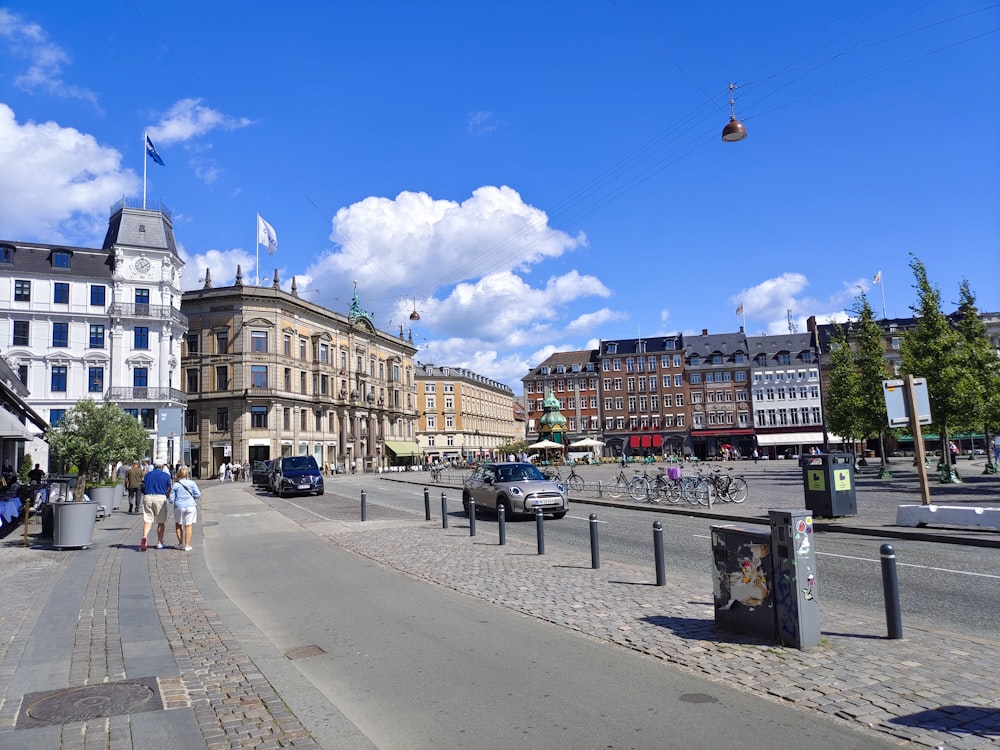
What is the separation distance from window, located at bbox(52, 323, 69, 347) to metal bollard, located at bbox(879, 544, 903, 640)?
5974 centimetres

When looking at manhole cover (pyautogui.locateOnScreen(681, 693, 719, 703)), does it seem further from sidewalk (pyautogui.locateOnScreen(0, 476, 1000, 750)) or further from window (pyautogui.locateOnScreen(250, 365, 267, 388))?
window (pyautogui.locateOnScreen(250, 365, 267, 388))

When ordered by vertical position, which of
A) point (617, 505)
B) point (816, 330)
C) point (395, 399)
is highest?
point (816, 330)

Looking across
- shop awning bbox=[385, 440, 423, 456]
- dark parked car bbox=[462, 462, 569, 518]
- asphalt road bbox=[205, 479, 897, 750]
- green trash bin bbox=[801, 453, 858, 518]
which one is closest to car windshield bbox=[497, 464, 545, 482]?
dark parked car bbox=[462, 462, 569, 518]

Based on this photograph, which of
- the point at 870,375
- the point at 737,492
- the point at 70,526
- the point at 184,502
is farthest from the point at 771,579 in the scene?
the point at 870,375

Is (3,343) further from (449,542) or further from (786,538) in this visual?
(786,538)

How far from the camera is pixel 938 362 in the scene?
28031 mm

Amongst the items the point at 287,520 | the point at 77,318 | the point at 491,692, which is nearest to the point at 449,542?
the point at 287,520

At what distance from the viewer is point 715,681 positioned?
219 inches

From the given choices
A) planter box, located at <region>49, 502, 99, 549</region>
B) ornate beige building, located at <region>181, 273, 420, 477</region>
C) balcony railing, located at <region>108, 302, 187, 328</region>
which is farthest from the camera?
ornate beige building, located at <region>181, 273, 420, 477</region>

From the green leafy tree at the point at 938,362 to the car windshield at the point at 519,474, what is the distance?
53.1 feet

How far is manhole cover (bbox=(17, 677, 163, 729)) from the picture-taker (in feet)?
16.3

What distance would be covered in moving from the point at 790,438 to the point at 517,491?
77888mm

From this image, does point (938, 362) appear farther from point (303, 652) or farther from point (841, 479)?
point (303, 652)

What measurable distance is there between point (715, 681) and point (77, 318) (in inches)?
2347
